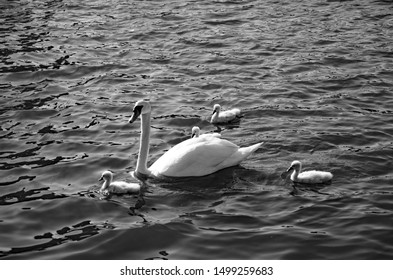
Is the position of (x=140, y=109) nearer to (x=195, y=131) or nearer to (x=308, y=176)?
(x=195, y=131)

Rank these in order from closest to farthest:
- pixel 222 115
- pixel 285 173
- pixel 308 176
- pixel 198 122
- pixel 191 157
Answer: pixel 308 176 < pixel 285 173 < pixel 191 157 < pixel 222 115 < pixel 198 122

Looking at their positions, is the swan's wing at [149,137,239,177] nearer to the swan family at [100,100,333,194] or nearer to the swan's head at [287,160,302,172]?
the swan family at [100,100,333,194]

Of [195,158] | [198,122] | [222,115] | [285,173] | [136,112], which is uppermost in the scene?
[136,112]

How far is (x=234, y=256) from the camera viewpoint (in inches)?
369

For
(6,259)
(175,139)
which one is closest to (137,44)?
(175,139)

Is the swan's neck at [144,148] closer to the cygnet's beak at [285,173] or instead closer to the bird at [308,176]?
the cygnet's beak at [285,173]

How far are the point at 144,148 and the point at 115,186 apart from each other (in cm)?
126

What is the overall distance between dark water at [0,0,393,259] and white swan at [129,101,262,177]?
0.23m

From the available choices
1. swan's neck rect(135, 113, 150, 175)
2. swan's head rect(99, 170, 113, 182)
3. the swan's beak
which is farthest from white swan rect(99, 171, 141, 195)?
the swan's beak

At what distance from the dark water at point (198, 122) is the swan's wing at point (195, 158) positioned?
0.80 ft

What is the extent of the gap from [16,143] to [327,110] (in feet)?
20.7

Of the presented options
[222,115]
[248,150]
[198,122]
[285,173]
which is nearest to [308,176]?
[285,173]

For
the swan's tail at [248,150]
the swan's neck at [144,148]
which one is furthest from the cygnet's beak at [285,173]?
the swan's neck at [144,148]

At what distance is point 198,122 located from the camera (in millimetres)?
14789
